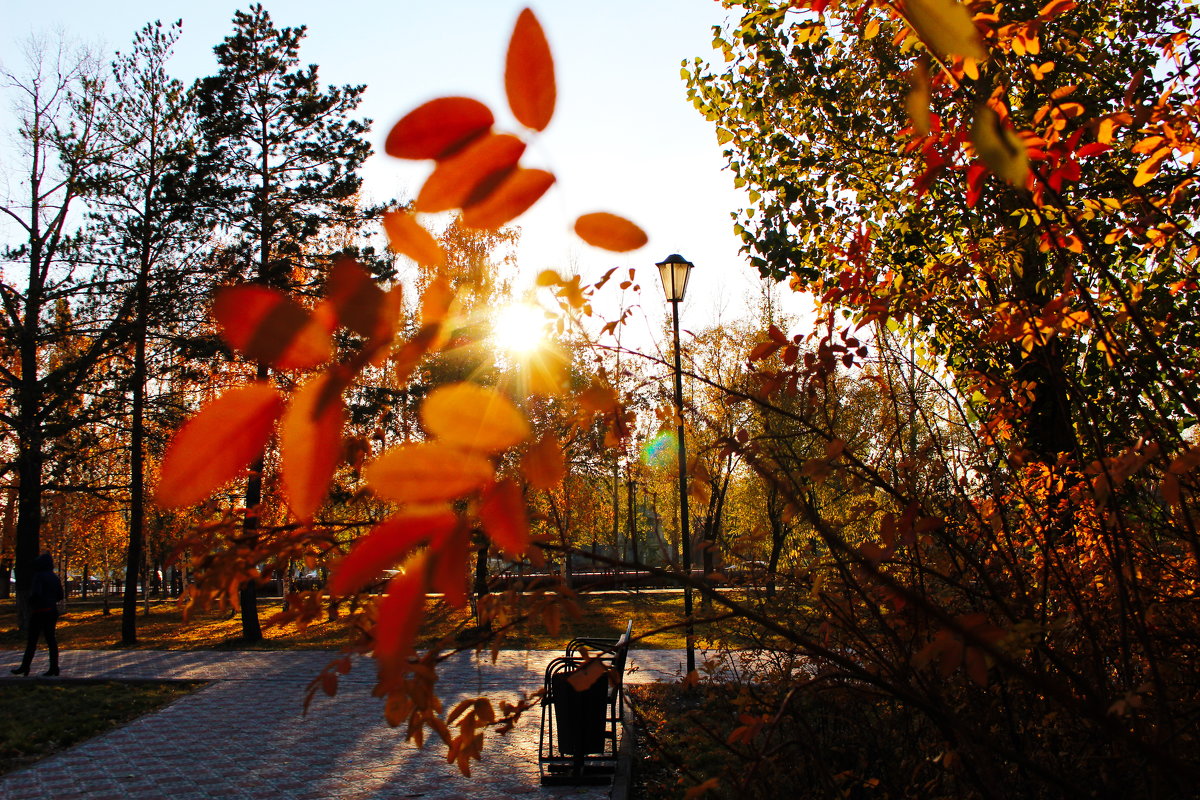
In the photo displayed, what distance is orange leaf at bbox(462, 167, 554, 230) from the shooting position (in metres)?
0.58

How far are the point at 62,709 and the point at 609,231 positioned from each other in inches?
422

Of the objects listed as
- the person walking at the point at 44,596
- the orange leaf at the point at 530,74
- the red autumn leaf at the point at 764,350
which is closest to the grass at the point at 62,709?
the person walking at the point at 44,596

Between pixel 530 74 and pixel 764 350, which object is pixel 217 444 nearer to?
pixel 530 74

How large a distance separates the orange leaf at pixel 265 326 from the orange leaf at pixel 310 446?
0.02 meters

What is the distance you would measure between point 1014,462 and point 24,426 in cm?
1661

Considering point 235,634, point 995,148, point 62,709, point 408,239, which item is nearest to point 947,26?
point 995,148

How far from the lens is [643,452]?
3307 mm

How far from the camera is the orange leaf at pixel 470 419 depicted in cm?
47

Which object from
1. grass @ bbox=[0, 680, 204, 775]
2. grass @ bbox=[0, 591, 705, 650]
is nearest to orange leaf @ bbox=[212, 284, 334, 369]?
grass @ bbox=[0, 680, 204, 775]

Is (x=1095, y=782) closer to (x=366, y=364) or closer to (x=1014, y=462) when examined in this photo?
(x=1014, y=462)

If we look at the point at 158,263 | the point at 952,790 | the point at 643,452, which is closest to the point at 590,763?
the point at 643,452

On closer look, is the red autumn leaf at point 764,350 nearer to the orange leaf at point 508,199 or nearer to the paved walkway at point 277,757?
the orange leaf at point 508,199

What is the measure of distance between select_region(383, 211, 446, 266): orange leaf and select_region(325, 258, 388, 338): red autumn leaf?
7cm

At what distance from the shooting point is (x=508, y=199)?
583 millimetres
